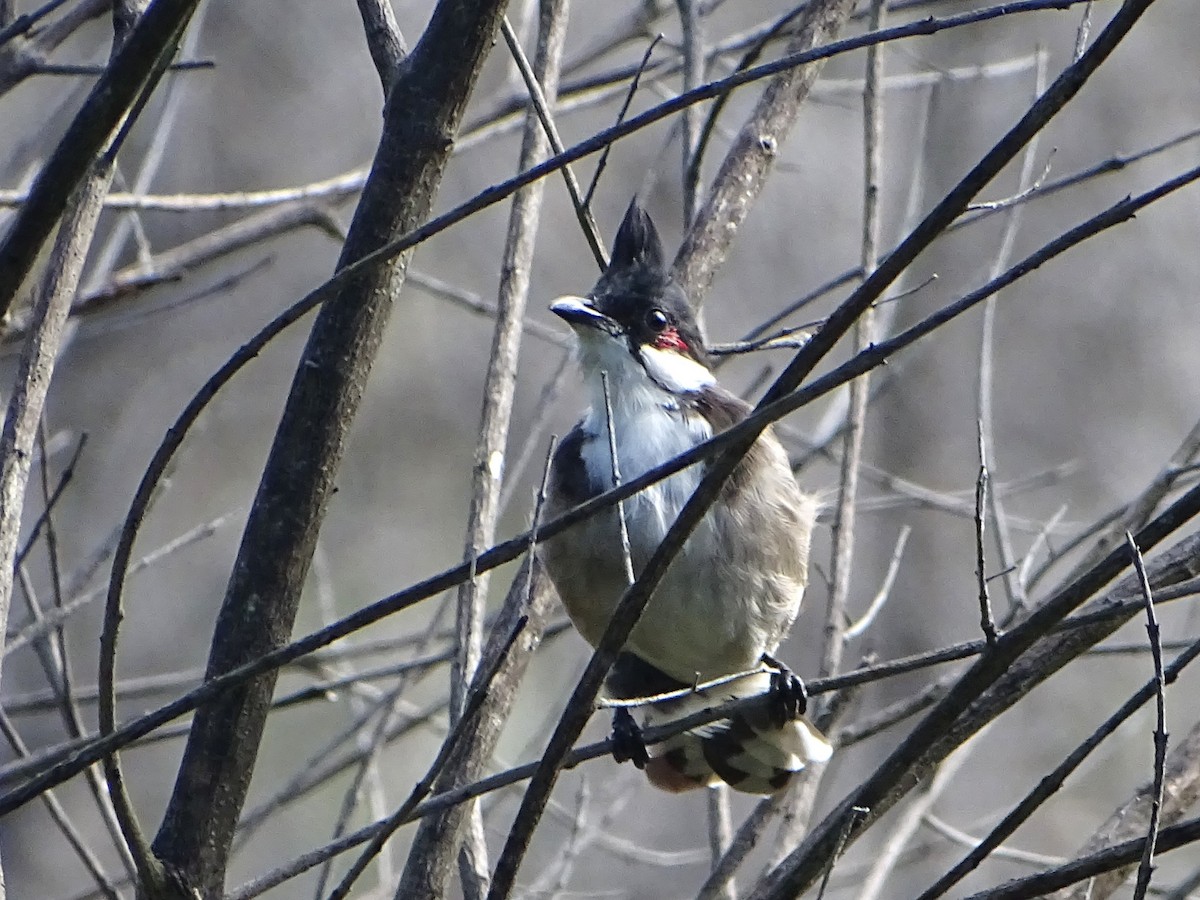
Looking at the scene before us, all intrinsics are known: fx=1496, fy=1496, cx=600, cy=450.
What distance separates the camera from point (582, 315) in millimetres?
3547

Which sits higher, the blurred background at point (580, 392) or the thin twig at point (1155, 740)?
the blurred background at point (580, 392)

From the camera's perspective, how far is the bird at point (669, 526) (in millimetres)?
3414

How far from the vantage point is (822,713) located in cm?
342

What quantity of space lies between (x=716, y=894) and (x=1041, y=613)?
117cm

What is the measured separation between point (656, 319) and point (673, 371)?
133 mm

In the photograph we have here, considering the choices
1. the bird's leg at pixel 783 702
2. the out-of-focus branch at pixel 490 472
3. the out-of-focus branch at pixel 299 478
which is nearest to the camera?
the out-of-focus branch at pixel 299 478

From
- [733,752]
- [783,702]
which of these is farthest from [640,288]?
[733,752]

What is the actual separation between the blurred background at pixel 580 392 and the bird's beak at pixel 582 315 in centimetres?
395

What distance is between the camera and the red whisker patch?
3652 mm

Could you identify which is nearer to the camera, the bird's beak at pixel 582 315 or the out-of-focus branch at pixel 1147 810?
the out-of-focus branch at pixel 1147 810

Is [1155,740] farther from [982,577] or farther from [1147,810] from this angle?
[1147,810]

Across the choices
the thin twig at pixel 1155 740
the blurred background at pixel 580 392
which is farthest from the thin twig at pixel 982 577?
the blurred background at pixel 580 392

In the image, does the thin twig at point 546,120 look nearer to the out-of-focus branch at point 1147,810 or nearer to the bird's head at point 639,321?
the bird's head at point 639,321

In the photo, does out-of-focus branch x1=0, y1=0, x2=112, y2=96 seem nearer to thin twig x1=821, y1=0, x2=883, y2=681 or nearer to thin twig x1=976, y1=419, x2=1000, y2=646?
thin twig x1=821, y1=0, x2=883, y2=681
